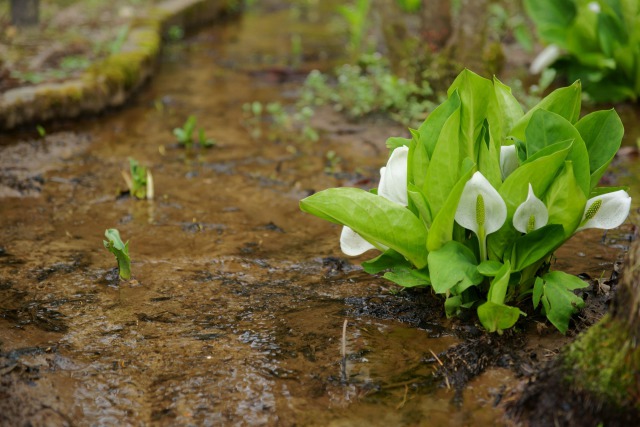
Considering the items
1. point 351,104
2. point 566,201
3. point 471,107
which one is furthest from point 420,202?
point 351,104

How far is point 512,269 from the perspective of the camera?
94.3 inches

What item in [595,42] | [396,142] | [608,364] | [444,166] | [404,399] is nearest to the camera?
[608,364]

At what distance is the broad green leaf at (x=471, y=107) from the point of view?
7.89 ft

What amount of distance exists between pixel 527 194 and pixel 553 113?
269 millimetres

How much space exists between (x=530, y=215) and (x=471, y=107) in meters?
0.41

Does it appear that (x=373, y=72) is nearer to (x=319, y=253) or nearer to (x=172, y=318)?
(x=319, y=253)

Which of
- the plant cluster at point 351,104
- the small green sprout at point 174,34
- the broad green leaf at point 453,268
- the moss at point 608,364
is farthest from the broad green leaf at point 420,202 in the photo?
the small green sprout at point 174,34

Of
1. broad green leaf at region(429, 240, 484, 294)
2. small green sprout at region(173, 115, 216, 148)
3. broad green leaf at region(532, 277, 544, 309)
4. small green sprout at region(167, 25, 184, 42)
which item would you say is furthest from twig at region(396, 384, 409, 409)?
small green sprout at region(167, 25, 184, 42)

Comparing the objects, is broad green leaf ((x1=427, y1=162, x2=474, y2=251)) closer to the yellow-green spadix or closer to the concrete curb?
the yellow-green spadix

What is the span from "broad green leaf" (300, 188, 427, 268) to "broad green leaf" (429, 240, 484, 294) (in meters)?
0.11

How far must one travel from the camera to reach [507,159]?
8.21ft

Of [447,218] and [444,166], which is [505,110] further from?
[447,218]

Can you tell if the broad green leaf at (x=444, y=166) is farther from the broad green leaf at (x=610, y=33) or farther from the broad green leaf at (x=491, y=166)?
the broad green leaf at (x=610, y=33)

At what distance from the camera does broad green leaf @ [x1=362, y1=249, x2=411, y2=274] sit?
266 centimetres
